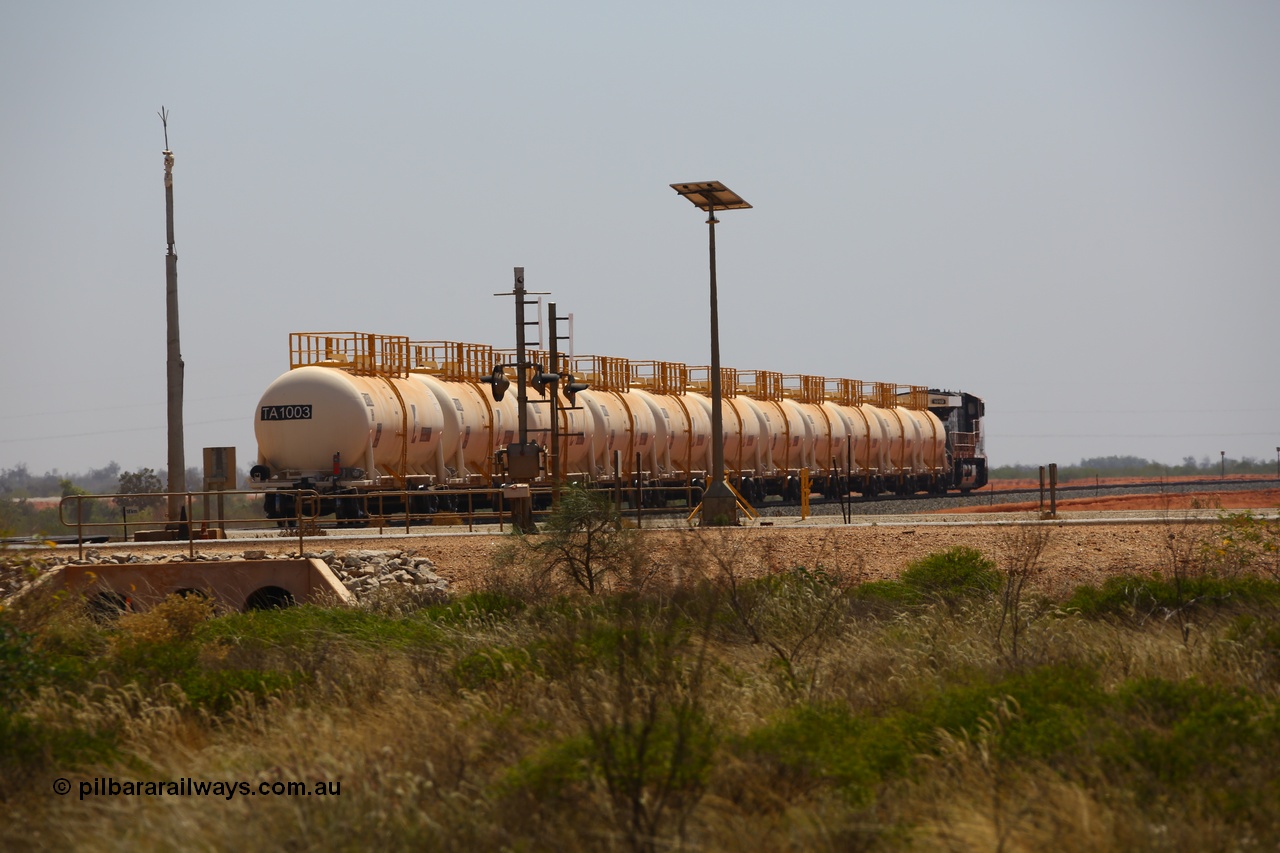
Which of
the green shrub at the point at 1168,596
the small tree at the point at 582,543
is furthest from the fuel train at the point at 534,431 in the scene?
the green shrub at the point at 1168,596

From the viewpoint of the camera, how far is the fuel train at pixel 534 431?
30359 millimetres

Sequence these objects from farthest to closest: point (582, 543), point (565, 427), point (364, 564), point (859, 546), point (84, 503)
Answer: point (84, 503) → point (565, 427) → point (364, 564) → point (859, 546) → point (582, 543)

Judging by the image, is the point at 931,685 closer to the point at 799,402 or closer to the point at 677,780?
the point at 677,780

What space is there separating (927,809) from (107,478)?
204398 millimetres

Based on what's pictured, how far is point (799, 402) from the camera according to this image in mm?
54250

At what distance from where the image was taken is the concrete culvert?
19.2 meters

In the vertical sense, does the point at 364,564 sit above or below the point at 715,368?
below

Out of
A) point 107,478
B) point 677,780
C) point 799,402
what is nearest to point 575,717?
point 677,780

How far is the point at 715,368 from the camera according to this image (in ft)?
84.5

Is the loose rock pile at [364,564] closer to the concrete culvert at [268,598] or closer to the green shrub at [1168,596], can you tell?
the concrete culvert at [268,598]

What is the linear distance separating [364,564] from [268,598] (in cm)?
164

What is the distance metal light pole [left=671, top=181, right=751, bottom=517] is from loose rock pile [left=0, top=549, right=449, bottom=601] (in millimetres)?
6476

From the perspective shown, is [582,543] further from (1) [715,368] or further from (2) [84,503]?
(2) [84,503]

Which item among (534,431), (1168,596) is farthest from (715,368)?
(1168,596)
